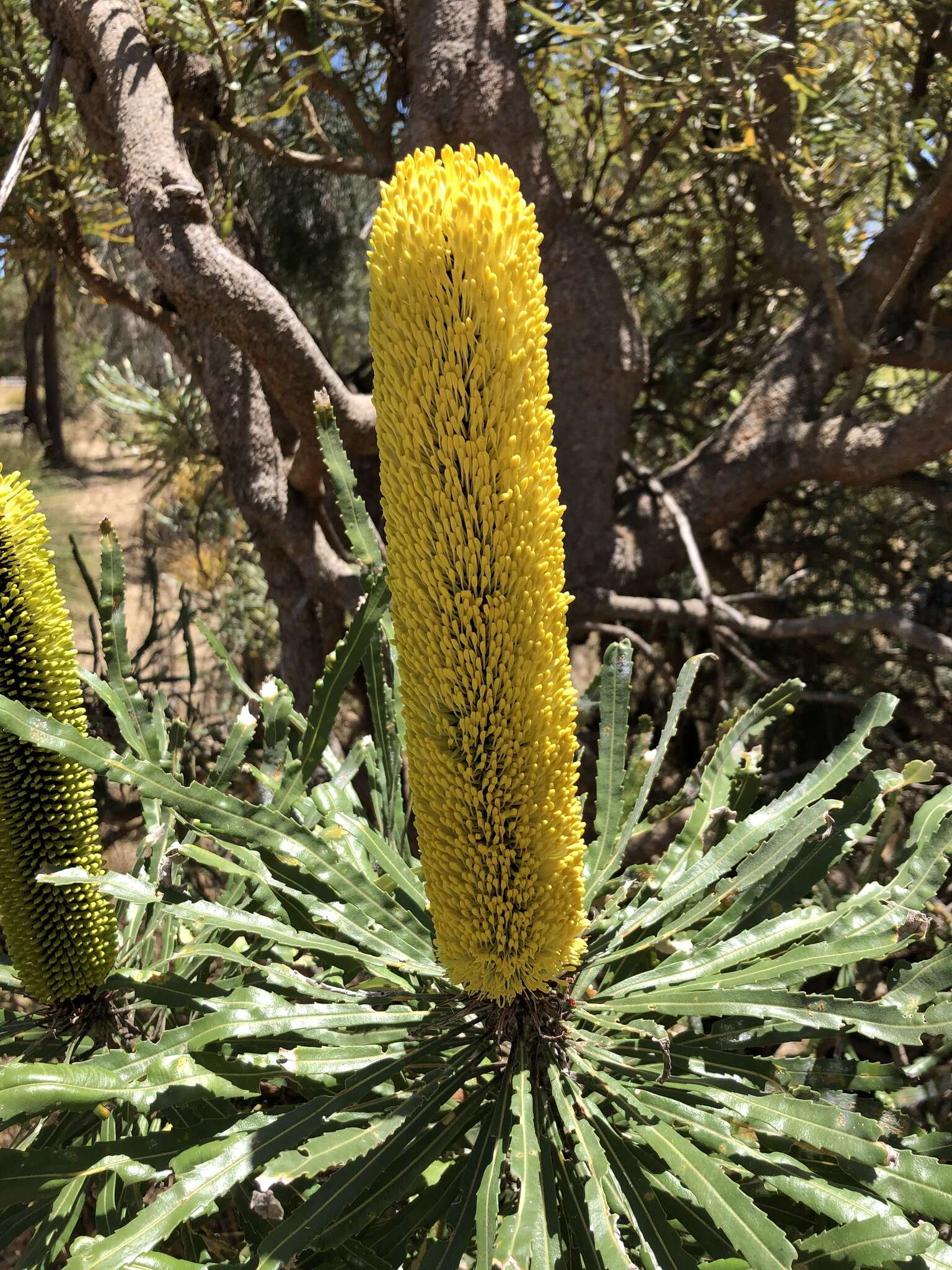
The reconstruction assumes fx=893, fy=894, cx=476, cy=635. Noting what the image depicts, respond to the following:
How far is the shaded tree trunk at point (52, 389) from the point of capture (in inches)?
321

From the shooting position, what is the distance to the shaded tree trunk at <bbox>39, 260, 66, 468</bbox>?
26.8 feet

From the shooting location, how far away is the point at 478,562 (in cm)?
78

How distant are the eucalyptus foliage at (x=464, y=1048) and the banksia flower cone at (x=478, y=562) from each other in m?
0.15

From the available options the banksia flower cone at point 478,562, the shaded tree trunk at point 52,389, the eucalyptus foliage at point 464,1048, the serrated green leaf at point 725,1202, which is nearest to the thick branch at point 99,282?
the eucalyptus foliage at point 464,1048

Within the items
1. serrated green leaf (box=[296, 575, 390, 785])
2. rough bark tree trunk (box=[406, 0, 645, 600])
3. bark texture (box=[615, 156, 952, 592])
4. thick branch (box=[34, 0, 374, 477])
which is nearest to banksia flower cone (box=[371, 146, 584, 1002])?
serrated green leaf (box=[296, 575, 390, 785])

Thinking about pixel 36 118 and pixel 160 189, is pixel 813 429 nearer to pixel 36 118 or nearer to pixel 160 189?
pixel 160 189

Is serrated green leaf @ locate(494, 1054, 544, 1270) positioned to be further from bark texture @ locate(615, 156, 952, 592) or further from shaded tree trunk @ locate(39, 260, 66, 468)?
shaded tree trunk @ locate(39, 260, 66, 468)

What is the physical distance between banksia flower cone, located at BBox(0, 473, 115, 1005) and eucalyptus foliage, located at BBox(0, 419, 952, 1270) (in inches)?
3.5

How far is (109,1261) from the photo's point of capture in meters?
0.72

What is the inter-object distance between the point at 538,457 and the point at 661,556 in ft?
6.02

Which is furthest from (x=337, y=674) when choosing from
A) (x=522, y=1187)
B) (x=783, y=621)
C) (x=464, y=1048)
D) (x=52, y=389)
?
(x=52, y=389)

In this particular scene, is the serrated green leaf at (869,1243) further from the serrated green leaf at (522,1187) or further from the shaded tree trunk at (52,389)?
the shaded tree trunk at (52,389)

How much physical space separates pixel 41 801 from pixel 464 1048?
1.89 ft

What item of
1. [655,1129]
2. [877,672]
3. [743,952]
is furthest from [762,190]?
[655,1129]
